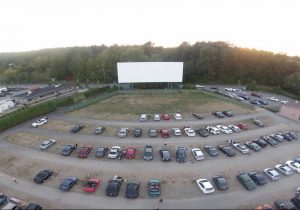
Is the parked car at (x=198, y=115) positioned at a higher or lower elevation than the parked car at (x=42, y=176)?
higher

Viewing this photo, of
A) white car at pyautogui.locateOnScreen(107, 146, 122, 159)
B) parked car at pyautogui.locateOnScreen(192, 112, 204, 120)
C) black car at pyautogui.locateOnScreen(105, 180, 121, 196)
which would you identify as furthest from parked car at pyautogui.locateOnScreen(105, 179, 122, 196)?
parked car at pyautogui.locateOnScreen(192, 112, 204, 120)

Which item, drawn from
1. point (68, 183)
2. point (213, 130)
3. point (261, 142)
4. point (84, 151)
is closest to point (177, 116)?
point (213, 130)

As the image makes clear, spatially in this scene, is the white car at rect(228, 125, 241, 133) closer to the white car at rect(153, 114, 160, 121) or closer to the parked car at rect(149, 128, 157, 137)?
the parked car at rect(149, 128, 157, 137)

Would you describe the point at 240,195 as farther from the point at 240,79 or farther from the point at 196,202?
the point at 240,79

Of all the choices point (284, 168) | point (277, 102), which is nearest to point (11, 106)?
point (284, 168)

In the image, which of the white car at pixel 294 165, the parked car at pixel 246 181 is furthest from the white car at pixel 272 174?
the parked car at pixel 246 181

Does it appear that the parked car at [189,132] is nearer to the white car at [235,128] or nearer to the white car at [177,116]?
the white car at [177,116]

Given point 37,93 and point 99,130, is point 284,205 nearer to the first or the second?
point 99,130
